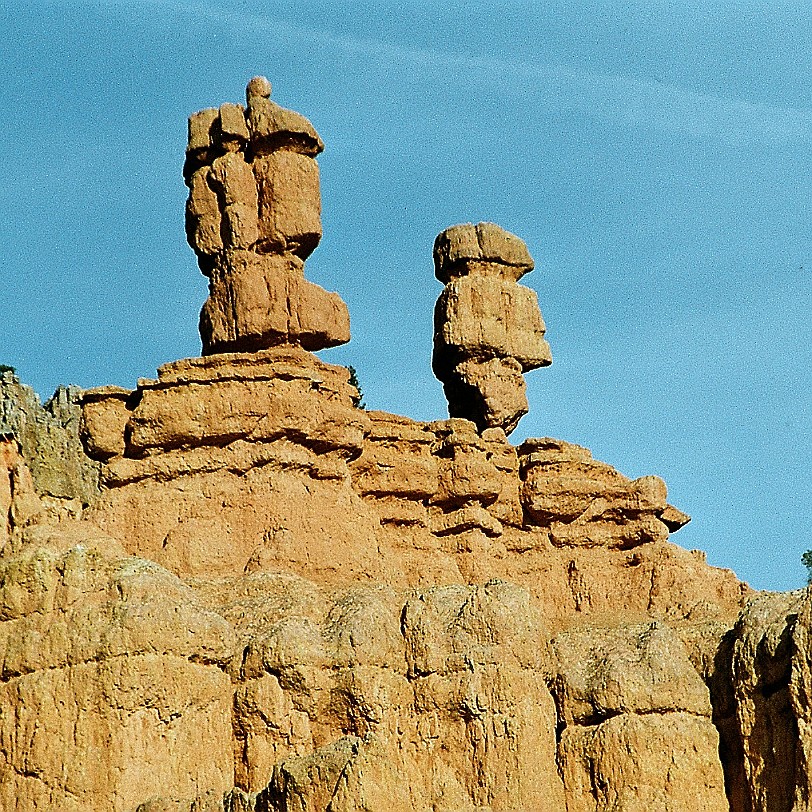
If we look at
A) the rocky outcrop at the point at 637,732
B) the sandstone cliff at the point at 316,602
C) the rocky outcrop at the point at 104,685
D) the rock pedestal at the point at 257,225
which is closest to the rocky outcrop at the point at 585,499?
the sandstone cliff at the point at 316,602

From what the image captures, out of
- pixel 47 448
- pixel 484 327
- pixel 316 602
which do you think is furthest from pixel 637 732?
pixel 484 327

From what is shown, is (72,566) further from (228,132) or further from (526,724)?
(228,132)

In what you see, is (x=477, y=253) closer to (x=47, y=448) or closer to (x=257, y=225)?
(x=257, y=225)

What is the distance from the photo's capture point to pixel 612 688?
128 feet

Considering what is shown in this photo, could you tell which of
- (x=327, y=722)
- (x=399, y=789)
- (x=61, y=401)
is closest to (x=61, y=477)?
(x=61, y=401)

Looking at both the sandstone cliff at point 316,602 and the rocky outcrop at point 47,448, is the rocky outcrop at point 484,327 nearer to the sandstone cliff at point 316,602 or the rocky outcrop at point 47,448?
the sandstone cliff at point 316,602

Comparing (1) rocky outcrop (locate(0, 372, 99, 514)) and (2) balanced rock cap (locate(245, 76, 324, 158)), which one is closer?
(1) rocky outcrop (locate(0, 372, 99, 514))

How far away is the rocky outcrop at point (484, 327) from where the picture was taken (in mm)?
48031

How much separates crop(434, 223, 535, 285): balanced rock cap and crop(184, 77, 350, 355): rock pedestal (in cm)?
446

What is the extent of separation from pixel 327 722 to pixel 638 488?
388 inches

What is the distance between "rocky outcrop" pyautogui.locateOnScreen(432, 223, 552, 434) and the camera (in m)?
48.0

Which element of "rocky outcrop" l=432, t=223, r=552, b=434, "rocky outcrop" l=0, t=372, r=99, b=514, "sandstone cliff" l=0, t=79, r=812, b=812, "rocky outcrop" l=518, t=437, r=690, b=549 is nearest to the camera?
"sandstone cliff" l=0, t=79, r=812, b=812

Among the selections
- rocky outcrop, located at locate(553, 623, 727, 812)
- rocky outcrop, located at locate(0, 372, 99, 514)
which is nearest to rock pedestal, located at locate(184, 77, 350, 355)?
rocky outcrop, located at locate(0, 372, 99, 514)

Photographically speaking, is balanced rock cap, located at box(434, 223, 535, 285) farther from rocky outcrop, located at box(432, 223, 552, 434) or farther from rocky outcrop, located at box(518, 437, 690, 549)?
rocky outcrop, located at box(518, 437, 690, 549)
